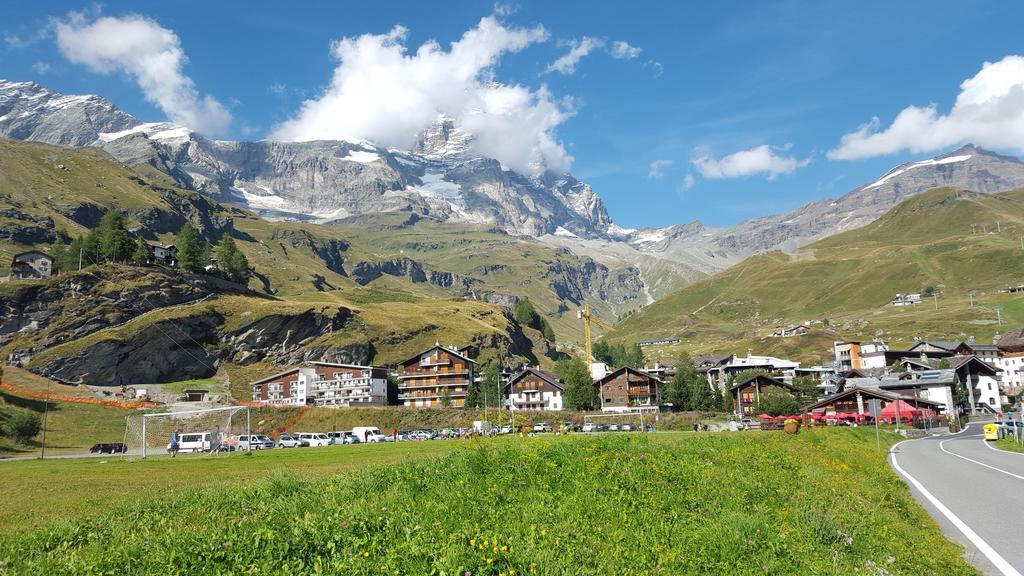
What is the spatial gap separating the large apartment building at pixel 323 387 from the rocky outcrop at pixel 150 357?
58.0ft

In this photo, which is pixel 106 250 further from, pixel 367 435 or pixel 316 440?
pixel 316 440

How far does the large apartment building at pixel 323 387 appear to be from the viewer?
13975 centimetres

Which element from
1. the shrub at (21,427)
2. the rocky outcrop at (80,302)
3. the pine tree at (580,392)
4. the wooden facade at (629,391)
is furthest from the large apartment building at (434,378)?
the shrub at (21,427)

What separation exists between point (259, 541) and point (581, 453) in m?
12.0

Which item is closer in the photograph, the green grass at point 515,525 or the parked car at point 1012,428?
the green grass at point 515,525

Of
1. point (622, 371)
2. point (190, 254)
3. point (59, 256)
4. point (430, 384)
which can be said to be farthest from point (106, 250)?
point (622, 371)

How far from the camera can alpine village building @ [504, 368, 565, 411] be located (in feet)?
476

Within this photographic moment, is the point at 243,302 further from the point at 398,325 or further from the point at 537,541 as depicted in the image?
the point at 537,541

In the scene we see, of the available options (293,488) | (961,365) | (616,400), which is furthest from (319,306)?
(293,488)

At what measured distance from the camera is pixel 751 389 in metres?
128

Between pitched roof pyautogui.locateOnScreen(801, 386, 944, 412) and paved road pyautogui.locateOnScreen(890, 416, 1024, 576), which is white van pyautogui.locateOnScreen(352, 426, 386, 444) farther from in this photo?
pitched roof pyautogui.locateOnScreen(801, 386, 944, 412)

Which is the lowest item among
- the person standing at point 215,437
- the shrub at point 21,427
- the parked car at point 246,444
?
the parked car at point 246,444

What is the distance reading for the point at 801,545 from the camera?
12594 mm

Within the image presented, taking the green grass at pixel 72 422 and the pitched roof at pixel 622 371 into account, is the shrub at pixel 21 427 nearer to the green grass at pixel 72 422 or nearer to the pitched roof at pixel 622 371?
the green grass at pixel 72 422
